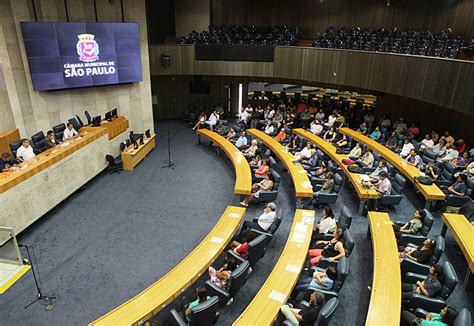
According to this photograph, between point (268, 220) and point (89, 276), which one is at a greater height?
point (268, 220)

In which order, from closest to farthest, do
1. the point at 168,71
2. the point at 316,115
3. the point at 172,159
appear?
the point at 172,159 < the point at 316,115 < the point at 168,71

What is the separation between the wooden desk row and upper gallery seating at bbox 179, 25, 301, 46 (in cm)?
796

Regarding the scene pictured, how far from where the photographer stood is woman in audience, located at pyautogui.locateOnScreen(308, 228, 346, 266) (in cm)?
653

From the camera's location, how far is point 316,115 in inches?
627

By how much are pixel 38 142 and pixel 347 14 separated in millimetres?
14788

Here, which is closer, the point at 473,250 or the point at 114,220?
the point at 473,250

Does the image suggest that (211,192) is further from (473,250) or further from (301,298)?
(473,250)

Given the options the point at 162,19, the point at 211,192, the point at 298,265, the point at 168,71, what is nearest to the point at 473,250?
the point at 298,265

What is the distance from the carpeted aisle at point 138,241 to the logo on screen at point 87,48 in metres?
3.89

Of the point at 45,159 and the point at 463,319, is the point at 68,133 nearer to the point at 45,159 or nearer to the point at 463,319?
the point at 45,159

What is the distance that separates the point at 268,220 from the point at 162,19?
1516 cm

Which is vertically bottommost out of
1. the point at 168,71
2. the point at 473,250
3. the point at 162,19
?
the point at 473,250

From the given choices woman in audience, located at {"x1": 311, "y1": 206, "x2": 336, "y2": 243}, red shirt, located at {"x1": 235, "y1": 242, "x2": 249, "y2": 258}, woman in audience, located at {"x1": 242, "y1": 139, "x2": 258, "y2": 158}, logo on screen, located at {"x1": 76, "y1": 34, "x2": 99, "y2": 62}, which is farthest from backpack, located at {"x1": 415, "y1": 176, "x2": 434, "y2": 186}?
logo on screen, located at {"x1": 76, "y1": 34, "x2": 99, "y2": 62}

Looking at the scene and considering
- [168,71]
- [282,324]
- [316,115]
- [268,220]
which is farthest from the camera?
[168,71]
